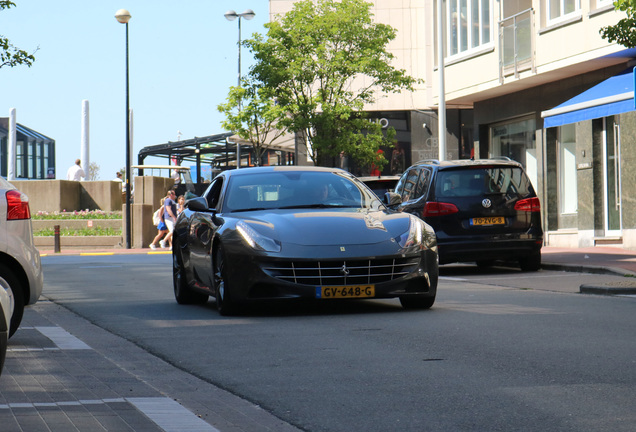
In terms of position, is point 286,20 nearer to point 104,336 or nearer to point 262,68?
point 262,68

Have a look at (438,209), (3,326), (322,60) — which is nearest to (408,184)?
(438,209)

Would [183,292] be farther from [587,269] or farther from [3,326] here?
[587,269]

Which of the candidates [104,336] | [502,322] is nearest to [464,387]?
[502,322]

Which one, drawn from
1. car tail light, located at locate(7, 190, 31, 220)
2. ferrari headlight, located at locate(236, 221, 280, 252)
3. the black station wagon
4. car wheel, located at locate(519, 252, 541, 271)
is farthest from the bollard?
car tail light, located at locate(7, 190, 31, 220)

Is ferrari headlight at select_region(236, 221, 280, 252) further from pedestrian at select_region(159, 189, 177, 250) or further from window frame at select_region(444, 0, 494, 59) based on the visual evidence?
pedestrian at select_region(159, 189, 177, 250)

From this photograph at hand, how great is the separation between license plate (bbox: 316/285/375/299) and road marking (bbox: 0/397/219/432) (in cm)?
416

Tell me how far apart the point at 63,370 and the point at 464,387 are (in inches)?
104

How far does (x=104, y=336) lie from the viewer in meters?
9.41

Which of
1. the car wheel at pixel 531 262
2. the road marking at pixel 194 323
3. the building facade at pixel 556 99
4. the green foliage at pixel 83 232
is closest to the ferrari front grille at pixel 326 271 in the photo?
the road marking at pixel 194 323

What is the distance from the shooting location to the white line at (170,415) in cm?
513

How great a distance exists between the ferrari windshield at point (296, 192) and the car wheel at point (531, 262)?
264 inches

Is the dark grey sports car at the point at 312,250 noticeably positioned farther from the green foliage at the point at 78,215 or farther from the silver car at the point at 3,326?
the green foliage at the point at 78,215

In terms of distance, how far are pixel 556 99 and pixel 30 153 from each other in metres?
72.9

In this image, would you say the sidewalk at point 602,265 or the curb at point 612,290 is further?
the sidewalk at point 602,265
